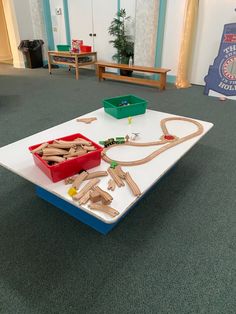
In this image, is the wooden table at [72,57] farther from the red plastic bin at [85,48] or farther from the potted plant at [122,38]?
the potted plant at [122,38]

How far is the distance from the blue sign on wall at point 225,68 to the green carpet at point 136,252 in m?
1.98

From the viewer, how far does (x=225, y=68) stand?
3502 mm

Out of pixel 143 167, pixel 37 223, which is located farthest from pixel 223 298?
pixel 37 223

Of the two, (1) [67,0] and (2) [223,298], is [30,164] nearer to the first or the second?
(2) [223,298]

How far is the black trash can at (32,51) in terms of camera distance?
5469 mm

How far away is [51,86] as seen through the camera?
429 centimetres

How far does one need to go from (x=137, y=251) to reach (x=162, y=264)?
143 mm

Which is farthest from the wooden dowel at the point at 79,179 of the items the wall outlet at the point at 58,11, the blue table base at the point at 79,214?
the wall outlet at the point at 58,11

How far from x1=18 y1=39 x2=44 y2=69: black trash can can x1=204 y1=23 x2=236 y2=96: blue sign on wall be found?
414 cm

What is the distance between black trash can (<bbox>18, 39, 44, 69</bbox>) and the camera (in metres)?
5.47

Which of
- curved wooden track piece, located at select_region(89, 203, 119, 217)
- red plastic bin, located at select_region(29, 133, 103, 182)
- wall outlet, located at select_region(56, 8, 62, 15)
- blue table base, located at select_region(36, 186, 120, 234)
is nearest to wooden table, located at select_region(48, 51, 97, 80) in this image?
wall outlet, located at select_region(56, 8, 62, 15)

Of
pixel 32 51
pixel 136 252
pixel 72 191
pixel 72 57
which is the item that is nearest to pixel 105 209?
pixel 72 191

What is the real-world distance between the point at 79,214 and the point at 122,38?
163 inches

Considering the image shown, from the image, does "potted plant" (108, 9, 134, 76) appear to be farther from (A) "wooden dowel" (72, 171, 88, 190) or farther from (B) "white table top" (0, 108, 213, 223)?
(A) "wooden dowel" (72, 171, 88, 190)
